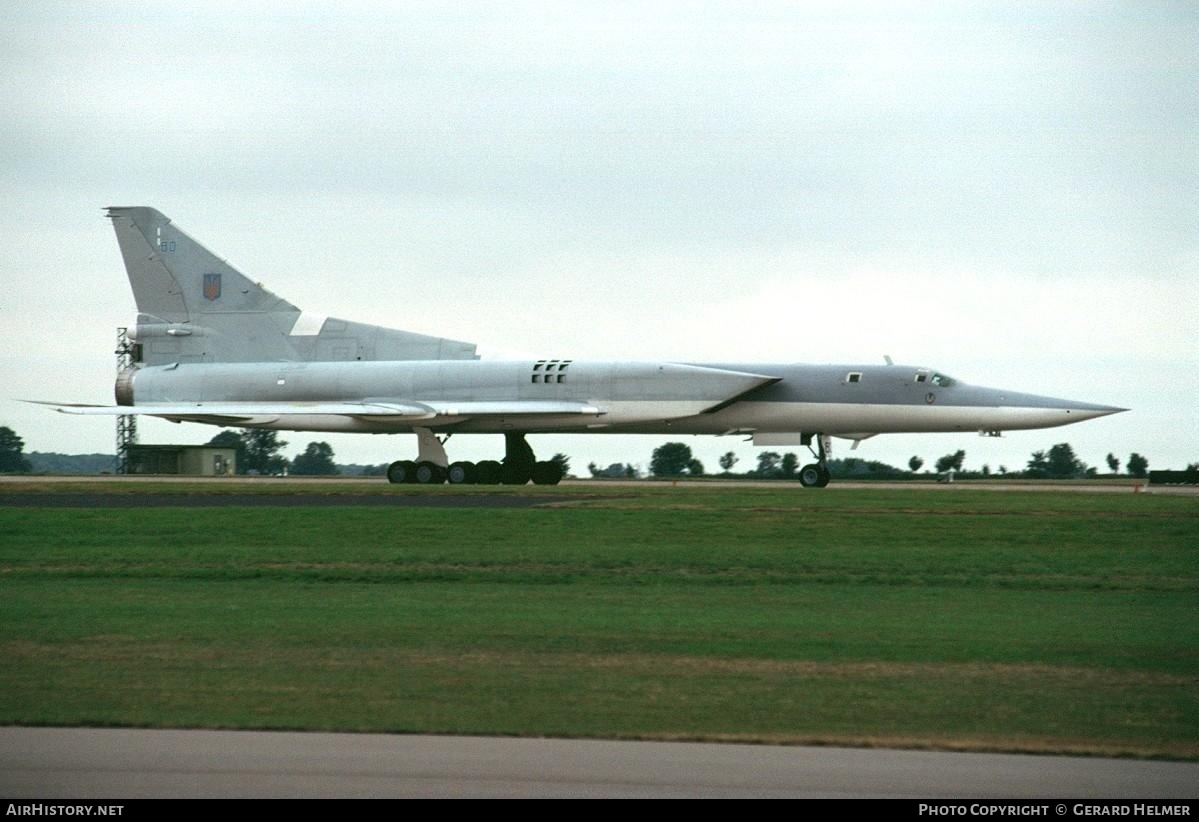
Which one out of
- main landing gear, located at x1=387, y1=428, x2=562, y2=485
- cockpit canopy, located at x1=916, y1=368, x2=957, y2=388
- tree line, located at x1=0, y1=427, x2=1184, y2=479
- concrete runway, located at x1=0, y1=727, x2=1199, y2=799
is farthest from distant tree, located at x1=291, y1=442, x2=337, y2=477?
concrete runway, located at x1=0, y1=727, x2=1199, y2=799

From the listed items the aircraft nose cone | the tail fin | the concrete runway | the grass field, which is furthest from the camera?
the tail fin

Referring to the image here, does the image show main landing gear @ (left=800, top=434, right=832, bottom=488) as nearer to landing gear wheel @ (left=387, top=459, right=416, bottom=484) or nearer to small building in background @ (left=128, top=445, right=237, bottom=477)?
landing gear wheel @ (left=387, top=459, right=416, bottom=484)

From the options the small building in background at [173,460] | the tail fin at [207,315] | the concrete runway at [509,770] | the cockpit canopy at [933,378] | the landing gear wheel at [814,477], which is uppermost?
the tail fin at [207,315]

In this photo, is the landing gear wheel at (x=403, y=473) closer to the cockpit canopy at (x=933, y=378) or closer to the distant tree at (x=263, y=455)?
the cockpit canopy at (x=933, y=378)

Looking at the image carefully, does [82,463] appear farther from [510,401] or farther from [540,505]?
[540,505]

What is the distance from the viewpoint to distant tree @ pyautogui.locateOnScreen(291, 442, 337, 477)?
6544 cm

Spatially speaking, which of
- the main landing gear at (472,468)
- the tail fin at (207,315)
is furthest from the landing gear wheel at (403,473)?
the tail fin at (207,315)

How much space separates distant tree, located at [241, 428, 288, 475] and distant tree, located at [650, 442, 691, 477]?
1605 cm

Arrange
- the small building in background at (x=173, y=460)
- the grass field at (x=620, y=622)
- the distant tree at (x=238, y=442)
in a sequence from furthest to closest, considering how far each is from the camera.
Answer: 1. the distant tree at (x=238, y=442)
2. the small building in background at (x=173, y=460)
3. the grass field at (x=620, y=622)

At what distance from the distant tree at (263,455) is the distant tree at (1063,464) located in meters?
29.6

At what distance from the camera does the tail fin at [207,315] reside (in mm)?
44500

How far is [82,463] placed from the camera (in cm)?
7062

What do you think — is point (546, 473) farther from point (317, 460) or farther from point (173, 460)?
point (317, 460)

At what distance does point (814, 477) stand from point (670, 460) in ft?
61.7
